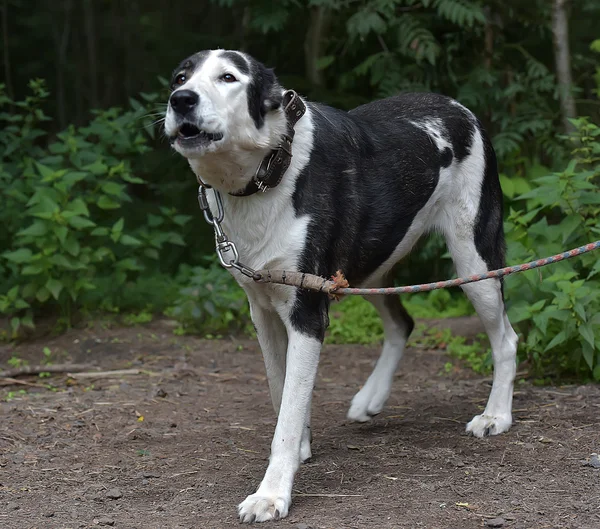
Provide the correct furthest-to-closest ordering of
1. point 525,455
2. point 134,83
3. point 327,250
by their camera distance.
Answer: point 134,83 < point 525,455 < point 327,250

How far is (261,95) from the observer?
3406mm

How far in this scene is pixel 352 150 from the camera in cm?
379

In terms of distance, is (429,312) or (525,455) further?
(429,312)

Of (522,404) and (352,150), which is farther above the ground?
(352,150)

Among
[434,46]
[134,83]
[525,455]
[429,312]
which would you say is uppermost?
[434,46]

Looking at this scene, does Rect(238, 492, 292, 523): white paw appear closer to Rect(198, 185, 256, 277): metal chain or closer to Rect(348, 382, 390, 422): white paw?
Rect(198, 185, 256, 277): metal chain

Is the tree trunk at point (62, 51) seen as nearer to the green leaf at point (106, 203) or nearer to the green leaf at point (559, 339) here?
the green leaf at point (106, 203)

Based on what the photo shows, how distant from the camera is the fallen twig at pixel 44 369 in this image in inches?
214

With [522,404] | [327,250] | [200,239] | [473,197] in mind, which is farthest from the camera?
[200,239]

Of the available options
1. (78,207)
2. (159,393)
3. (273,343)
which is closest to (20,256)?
(78,207)

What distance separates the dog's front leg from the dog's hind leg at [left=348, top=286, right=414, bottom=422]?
113 centimetres

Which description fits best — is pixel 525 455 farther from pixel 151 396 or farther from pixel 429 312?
pixel 429 312

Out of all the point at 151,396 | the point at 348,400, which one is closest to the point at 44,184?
the point at 151,396

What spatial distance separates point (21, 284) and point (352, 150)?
3.54m
